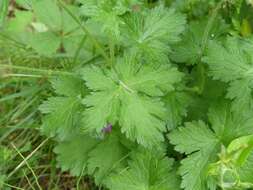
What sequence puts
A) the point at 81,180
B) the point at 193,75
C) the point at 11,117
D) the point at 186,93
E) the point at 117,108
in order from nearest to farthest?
the point at 117,108 < the point at 186,93 < the point at 193,75 < the point at 81,180 < the point at 11,117

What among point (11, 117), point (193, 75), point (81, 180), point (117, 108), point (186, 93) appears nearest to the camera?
point (117, 108)

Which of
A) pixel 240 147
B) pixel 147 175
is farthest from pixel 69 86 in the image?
pixel 240 147

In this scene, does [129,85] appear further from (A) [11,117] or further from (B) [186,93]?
(A) [11,117]

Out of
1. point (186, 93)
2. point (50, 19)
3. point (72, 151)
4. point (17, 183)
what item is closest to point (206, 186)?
point (186, 93)

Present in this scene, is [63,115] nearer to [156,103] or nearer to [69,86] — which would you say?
[69,86]

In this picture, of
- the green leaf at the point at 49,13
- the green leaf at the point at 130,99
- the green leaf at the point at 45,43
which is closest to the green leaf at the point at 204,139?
the green leaf at the point at 130,99

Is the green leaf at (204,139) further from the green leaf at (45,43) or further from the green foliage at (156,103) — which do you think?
the green leaf at (45,43)

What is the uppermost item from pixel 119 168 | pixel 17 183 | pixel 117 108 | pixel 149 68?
pixel 149 68

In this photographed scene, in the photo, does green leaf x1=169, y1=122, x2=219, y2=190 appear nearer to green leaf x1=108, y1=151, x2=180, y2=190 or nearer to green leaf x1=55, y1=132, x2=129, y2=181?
green leaf x1=108, y1=151, x2=180, y2=190
